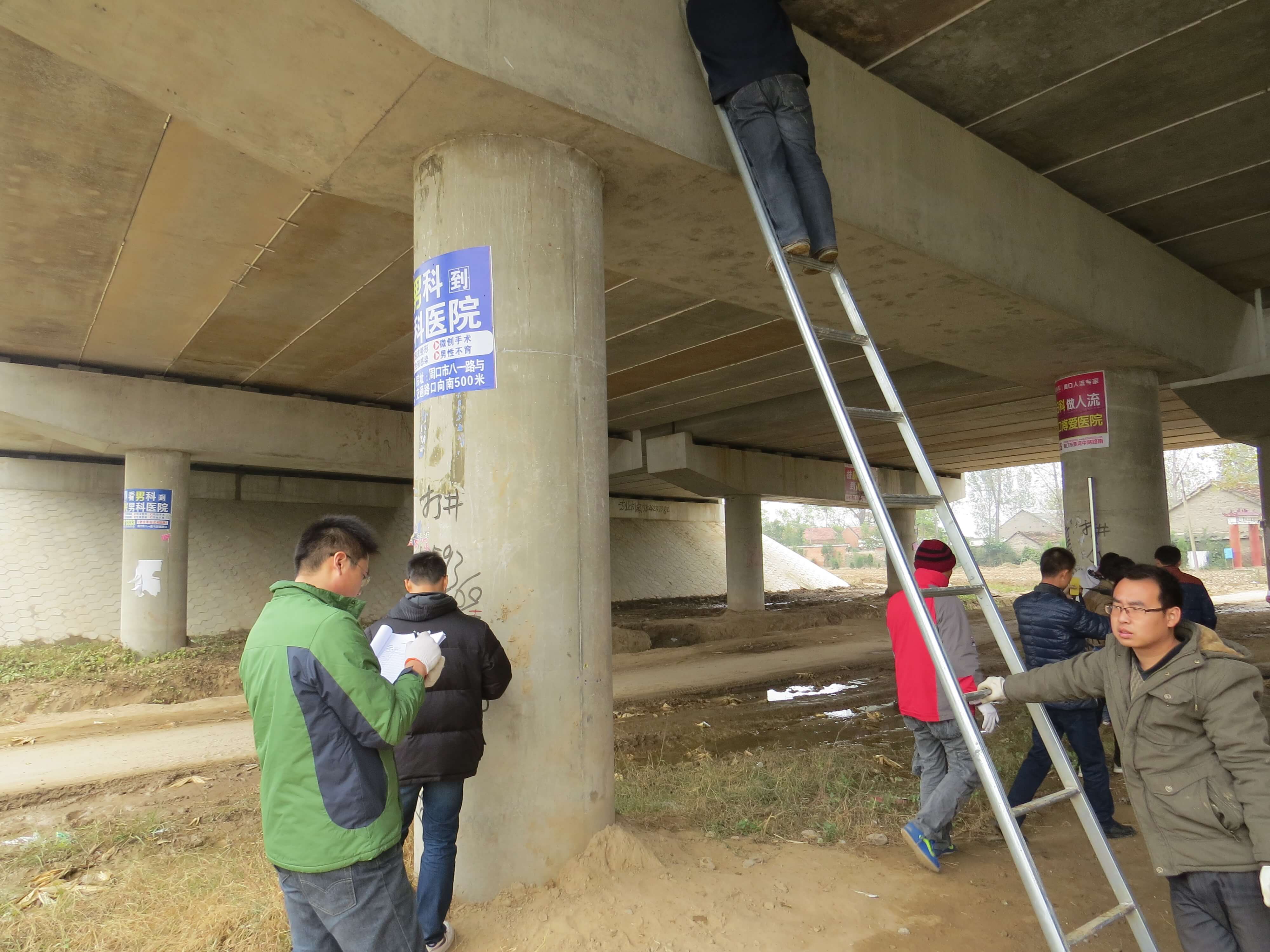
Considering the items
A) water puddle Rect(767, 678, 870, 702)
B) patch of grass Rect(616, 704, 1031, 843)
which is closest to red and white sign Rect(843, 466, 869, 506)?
water puddle Rect(767, 678, 870, 702)

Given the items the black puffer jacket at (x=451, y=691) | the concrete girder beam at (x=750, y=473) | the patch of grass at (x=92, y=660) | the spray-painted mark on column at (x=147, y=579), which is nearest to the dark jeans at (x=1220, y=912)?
the black puffer jacket at (x=451, y=691)

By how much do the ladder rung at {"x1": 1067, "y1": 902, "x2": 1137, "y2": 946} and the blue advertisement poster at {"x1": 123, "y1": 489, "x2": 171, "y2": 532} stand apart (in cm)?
1544

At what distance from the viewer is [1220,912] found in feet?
8.45

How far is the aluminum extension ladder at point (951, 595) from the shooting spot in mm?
2785

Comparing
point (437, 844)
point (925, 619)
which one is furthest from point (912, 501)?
point (437, 844)

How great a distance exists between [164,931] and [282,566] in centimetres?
1873

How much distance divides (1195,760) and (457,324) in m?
→ 3.58

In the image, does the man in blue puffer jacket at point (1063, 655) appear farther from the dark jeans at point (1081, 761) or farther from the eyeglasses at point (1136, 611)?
the eyeglasses at point (1136, 611)

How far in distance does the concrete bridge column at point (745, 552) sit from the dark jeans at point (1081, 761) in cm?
1782

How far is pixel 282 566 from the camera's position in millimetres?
21219

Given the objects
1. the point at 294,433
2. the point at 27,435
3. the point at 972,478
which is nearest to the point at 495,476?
the point at 294,433

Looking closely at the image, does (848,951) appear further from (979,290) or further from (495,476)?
(979,290)

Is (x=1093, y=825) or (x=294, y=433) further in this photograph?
(x=294, y=433)

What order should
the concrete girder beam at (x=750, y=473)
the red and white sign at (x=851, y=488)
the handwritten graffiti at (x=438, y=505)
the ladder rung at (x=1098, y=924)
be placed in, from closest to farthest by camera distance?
the ladder rung at (x=1098, y=924) < the handwritten graffiti at (x=438, y=505) < the concrete girder beam at (x=750, y=473) < the red and white sign at (x=851, y=488)
